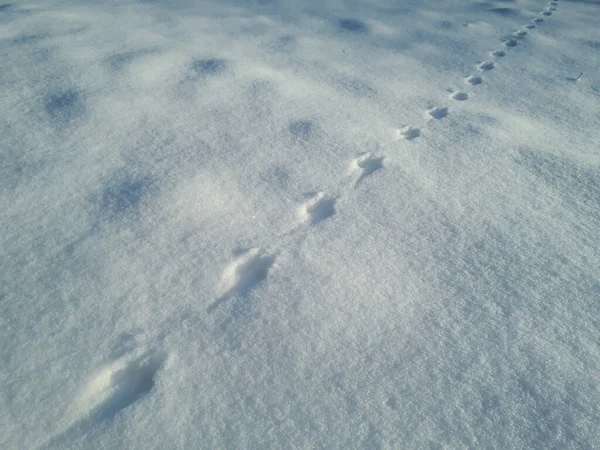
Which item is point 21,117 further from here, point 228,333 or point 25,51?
point 228,333

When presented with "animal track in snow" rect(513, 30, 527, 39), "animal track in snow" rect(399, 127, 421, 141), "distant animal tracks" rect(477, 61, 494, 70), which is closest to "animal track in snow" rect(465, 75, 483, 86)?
"distant animal tracks" rect(477, 61, 494, 70)

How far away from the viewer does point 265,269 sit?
1.28 meters

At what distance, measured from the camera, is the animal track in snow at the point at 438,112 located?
201cm

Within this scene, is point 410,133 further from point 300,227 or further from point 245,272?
point 245,272

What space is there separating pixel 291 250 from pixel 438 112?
1.24 m

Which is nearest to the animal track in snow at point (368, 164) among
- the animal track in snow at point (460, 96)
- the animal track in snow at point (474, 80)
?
the animal track in snow at point (460, 96)

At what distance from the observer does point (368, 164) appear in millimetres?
1703

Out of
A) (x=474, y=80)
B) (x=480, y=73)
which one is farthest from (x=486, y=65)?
(x=474, y=80)

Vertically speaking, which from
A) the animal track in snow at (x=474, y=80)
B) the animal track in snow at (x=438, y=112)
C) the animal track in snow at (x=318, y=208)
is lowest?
the animal track in snow at (x=318, y=208)

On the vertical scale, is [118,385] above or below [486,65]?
below

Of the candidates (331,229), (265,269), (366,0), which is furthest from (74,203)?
(366,0)

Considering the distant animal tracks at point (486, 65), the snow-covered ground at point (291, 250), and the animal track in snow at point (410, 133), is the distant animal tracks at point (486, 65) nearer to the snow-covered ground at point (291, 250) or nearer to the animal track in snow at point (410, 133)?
the snow-covered ground at point (291, 250)

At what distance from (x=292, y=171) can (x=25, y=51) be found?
1.89 meters

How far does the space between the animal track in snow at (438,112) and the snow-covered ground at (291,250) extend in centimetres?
1
